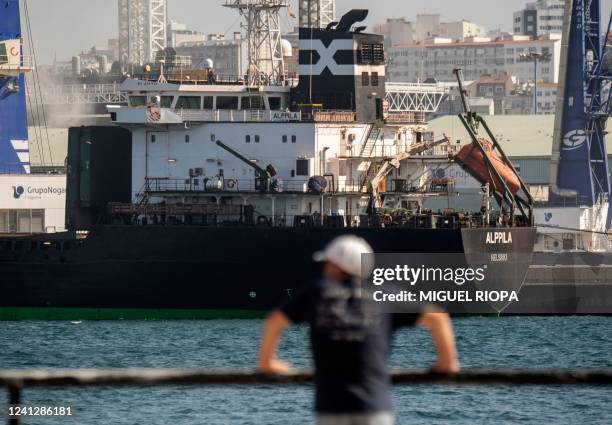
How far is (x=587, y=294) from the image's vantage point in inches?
1927

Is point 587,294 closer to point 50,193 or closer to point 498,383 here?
point 50,193

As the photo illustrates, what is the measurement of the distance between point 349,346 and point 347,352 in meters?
0.03

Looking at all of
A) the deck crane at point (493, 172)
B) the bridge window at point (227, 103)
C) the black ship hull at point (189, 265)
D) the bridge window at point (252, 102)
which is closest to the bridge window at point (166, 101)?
the bridge window at point (227, 103)

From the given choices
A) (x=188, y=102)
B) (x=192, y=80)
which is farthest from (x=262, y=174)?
(x=192, y=80)

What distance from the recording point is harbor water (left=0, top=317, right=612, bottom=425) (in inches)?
924

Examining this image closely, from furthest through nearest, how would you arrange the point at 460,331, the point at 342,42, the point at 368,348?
the point at 342,42 < the point at 460,331 < the point at 368,348

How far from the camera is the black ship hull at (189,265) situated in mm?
39406

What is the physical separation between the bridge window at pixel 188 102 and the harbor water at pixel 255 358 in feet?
21.3

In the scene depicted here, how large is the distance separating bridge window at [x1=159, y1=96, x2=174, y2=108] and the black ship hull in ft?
13.5

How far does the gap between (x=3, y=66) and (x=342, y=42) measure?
1218cm

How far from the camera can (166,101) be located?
41.9m

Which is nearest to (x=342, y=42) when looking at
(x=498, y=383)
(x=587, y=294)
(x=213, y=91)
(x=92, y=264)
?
(x=213, y=91)

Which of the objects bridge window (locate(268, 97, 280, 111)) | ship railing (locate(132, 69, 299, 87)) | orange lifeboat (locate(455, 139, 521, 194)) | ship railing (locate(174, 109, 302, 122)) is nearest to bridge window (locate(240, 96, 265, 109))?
bridge window (locate(268, 97, 280, 111))

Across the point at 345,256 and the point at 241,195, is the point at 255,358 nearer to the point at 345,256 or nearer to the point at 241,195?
the point at 241,195
